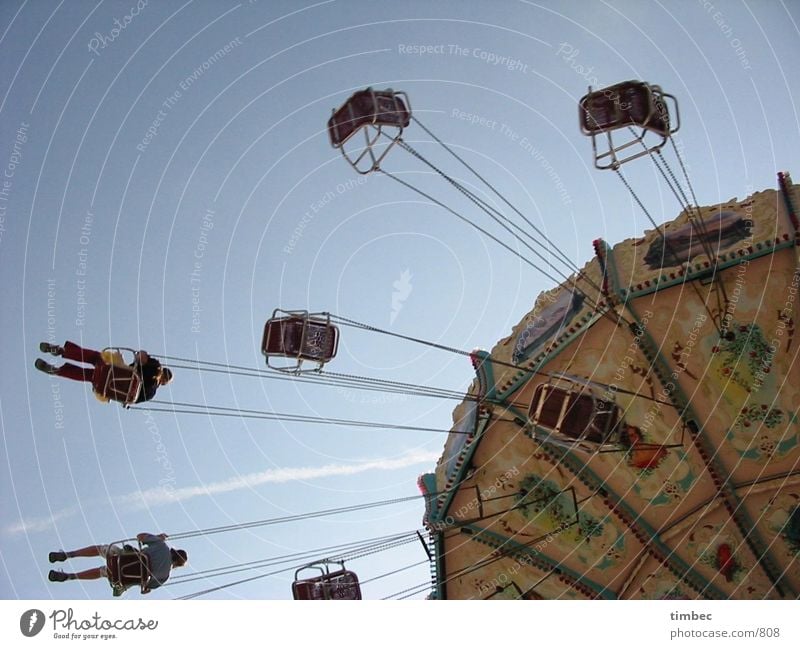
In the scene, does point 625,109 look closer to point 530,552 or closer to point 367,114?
Answer: point 367,114

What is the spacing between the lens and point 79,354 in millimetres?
11164

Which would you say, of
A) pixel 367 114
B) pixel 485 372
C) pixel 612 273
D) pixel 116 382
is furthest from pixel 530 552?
pixel 367 114

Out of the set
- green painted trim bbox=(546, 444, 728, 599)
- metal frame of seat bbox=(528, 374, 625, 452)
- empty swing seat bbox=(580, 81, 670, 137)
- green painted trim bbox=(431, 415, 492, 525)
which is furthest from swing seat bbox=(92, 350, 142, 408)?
empty swing seat bbox=(580, 81, 670, 137)

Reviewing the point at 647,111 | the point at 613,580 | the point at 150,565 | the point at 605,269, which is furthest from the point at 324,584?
the point at 647,111

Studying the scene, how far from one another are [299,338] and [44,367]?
380 cm

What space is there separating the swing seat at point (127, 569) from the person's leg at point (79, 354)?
302 cm

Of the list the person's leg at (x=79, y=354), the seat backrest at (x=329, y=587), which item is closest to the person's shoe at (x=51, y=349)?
the person's leg at (x=79, y=354)

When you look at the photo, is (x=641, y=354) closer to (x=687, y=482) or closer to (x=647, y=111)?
(x=687, y=482)

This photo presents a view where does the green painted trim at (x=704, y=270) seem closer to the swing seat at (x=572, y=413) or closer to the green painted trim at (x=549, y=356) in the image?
the green painted trim at (x=549, y=356)

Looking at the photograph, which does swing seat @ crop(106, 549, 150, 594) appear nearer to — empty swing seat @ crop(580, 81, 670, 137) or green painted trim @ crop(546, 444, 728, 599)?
green painted trim @ crop(546, 444, 728, 599)

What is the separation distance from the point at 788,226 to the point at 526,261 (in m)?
4.51

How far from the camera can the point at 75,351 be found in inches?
438

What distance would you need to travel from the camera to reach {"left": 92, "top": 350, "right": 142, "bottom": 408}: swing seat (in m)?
11.3

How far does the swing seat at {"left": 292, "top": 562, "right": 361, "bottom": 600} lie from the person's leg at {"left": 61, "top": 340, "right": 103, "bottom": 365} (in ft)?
15.4
